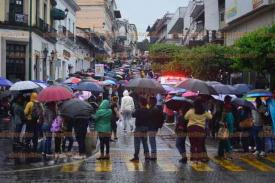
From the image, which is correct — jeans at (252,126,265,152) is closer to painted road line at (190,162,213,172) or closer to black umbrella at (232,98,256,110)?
black umbrella at (232,98,256,110)

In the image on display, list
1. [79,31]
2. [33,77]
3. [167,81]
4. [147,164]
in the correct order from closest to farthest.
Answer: [147,164] → [167,81] → [33,77] → [79,31]

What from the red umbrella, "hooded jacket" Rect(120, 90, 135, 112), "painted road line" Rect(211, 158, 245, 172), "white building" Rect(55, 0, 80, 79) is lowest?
"painted road line" Rect(211, 158, 245, 172)

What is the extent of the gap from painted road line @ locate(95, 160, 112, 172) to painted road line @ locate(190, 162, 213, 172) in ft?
6.92

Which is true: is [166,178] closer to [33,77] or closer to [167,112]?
[167,112]

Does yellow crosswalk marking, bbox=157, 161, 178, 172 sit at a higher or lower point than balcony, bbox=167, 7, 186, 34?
lower

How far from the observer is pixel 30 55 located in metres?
38.0

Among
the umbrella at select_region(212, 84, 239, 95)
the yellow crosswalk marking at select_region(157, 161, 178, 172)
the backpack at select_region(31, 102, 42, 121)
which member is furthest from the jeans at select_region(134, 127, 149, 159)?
the umbrella at select_region(212, 84, 239, 95)

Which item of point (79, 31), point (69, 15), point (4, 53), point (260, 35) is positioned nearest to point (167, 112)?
point (260, 35)

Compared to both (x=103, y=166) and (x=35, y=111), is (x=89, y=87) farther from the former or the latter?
(x=103, y=166)

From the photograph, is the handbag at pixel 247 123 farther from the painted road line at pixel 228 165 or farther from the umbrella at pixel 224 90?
the umbrella at pixel 224 90

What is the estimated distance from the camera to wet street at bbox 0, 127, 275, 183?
13.2 m

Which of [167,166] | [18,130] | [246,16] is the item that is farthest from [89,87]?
[246,16]

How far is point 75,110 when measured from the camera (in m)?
16.2

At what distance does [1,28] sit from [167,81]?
11.3 meters
